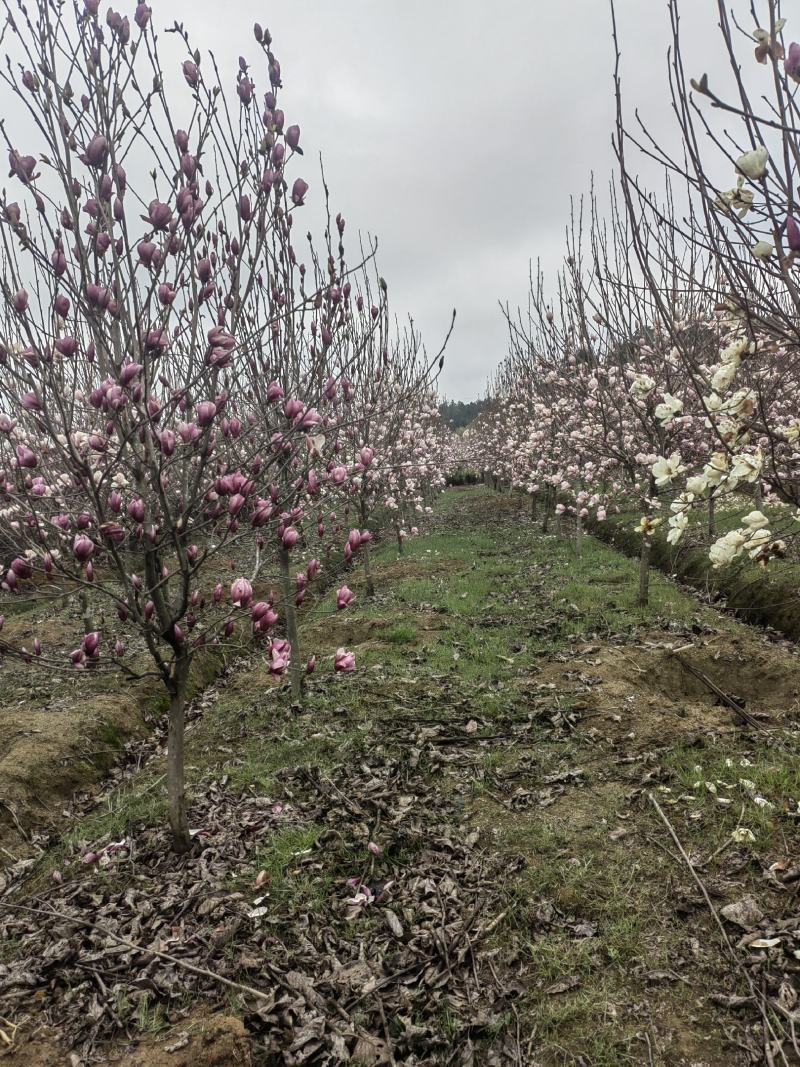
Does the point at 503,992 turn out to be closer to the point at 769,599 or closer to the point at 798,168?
the point at 798,168

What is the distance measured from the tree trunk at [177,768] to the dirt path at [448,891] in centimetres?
16

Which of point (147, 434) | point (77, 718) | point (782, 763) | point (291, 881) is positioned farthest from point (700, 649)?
point (77, 718)

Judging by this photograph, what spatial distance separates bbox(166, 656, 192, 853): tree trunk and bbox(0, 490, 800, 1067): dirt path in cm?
16

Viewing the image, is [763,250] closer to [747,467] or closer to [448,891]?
[747,467]

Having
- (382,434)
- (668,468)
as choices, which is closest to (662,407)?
(668,468)

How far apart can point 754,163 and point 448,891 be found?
3.51m

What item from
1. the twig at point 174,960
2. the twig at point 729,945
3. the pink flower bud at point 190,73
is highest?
the pink flower bud at point 190,73

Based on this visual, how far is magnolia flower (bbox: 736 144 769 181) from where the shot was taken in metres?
1.75

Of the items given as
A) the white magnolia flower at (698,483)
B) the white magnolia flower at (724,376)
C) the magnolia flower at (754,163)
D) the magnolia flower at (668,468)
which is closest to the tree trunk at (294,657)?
the magnolia flower at (668,468)

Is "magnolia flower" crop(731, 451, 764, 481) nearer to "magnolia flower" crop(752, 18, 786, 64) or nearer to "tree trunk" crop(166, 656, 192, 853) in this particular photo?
"magnolia flower" crop(752, 18, 786, 64)

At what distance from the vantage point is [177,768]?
3.60 meters

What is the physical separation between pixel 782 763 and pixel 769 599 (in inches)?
192

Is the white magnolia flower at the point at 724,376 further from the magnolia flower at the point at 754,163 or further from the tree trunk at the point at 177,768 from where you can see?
the tree trunk at the point at 177,768

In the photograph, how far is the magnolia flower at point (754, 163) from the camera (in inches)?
68.9
